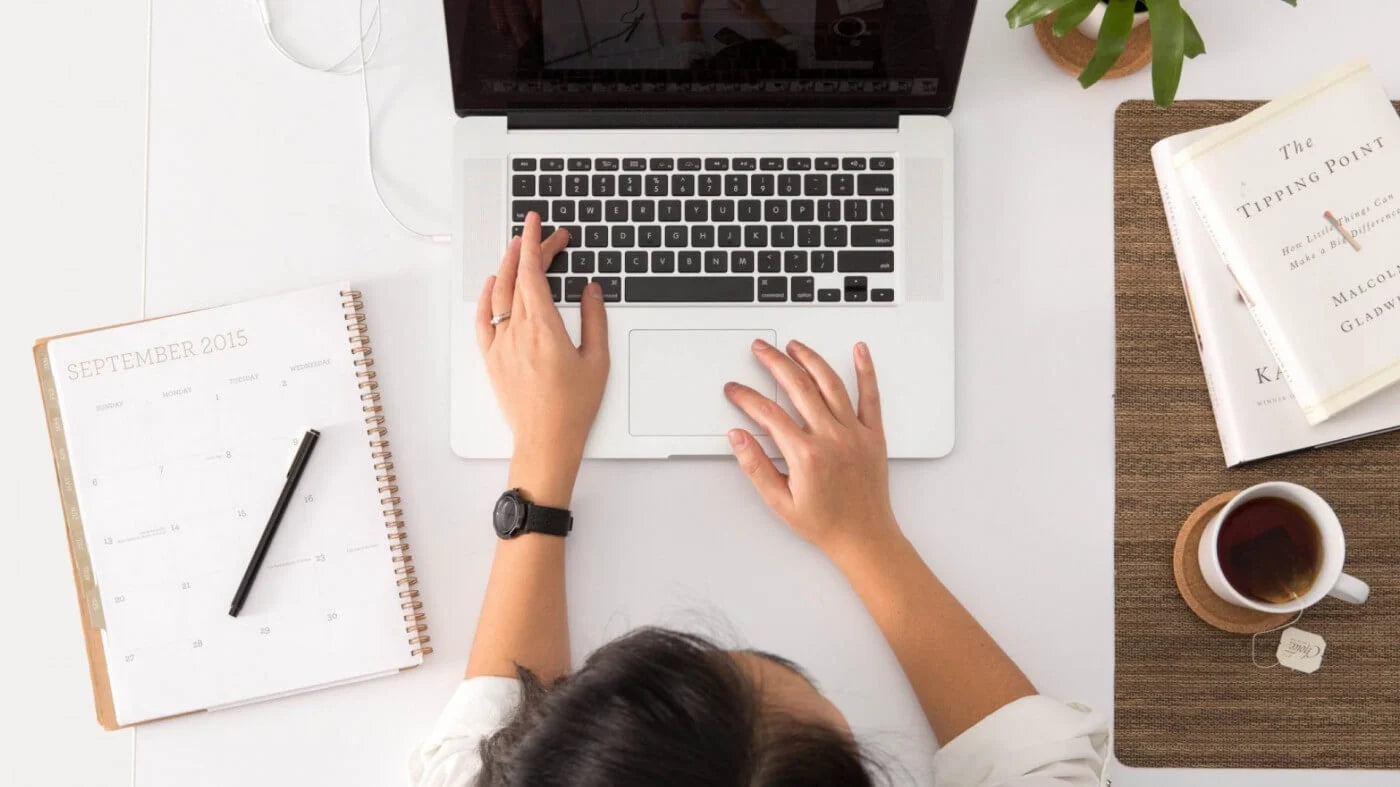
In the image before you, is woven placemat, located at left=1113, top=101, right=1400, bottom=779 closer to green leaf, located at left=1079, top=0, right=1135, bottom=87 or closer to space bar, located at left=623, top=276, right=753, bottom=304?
green leaf, located at left=1079, top=0, right=1135, bottom=87

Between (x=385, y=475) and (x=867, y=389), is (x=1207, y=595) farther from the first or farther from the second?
(x=385, y=475)

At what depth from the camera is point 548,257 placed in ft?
2.62

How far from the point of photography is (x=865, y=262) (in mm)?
804

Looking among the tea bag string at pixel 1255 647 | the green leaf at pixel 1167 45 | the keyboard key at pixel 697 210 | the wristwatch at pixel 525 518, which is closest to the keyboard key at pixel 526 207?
the keyboard key at pixel 697 210

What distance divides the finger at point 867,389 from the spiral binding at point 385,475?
38 cm

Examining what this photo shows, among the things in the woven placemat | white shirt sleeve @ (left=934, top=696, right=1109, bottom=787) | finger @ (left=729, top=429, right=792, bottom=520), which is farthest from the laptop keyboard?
white shirt sleeve @ (left=934, top=696, right=1109, bottom=787)

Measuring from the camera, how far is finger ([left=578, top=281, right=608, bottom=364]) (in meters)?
0.80

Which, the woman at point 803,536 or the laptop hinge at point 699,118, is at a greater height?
the laptop hinge at point 699,118

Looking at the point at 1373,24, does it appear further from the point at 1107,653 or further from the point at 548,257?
the point at 548,257

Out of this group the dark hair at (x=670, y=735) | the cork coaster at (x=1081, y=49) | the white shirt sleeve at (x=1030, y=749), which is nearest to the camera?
the dark hair at (x=670, y=735)

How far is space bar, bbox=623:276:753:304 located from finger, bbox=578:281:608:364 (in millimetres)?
29

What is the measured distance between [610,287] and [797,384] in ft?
0.55

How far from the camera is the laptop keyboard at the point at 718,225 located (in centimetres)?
80

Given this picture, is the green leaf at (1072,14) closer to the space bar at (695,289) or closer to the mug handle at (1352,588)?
the space bar at (695,289)
